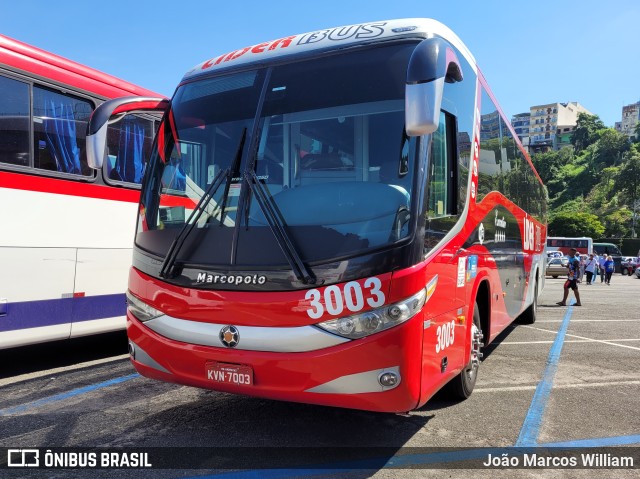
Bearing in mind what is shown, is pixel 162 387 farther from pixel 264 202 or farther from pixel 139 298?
pixel 264 202

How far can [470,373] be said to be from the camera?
5.05m

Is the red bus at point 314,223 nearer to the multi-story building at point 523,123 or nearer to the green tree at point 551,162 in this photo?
the green tree at point 551,162

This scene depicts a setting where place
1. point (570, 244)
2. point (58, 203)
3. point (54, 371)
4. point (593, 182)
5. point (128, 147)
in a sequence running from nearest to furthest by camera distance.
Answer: point (58, 203), point (54, 371), point (128, 147), point (570, 244), point (593, 182)

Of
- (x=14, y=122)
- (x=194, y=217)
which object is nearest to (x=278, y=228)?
→ (x=194, y=217)

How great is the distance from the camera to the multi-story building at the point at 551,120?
171125 mm

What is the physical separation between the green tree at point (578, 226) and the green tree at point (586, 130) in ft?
276

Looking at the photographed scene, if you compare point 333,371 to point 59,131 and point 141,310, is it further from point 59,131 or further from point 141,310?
point 59,131

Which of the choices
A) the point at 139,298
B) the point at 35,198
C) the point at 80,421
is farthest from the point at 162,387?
the point at 35,198

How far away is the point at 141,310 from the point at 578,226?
8218 cm

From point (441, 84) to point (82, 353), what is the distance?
6195 mm

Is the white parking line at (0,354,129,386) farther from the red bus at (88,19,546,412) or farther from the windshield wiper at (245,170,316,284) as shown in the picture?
the windshield wiper at (245,170,316,284)

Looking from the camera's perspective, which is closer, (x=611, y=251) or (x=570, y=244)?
(x=570, y=244)

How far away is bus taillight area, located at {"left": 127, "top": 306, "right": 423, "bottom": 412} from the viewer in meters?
3.25

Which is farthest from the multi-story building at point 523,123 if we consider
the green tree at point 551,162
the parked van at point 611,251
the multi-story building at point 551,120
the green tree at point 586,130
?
the parked van at point 611,251
